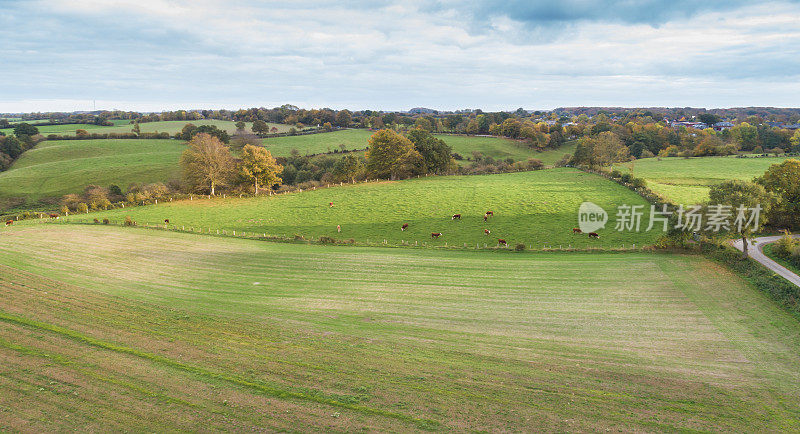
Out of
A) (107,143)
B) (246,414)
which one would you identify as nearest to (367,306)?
(246,414)

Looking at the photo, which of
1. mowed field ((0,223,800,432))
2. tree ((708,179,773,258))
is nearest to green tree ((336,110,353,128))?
mowed field ((0,223,800,432))

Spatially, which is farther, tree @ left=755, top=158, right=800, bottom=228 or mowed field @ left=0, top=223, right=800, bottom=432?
tree @ left=755, top=158, right=800, bottom=228

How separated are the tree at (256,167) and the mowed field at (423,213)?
14.8ft

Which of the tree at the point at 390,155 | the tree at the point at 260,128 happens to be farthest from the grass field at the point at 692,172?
the tree at the point at 260,128

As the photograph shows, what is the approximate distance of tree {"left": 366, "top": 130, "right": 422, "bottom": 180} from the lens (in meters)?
80.4

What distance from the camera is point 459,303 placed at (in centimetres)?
2448

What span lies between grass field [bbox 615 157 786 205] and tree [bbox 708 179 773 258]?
Result: 2158 centimetres

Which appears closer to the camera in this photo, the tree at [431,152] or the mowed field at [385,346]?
the mowed field at [385,346]

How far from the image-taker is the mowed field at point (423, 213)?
42.7 m

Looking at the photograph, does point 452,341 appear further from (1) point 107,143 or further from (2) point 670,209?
(1) point 107,143

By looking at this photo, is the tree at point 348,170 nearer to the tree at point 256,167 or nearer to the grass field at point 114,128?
the tree at point 256,167

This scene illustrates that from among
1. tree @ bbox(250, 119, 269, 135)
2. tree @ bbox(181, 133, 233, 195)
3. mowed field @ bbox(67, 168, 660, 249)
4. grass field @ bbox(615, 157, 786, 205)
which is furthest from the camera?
tree @ bbox(250, 119, 269, 135)
